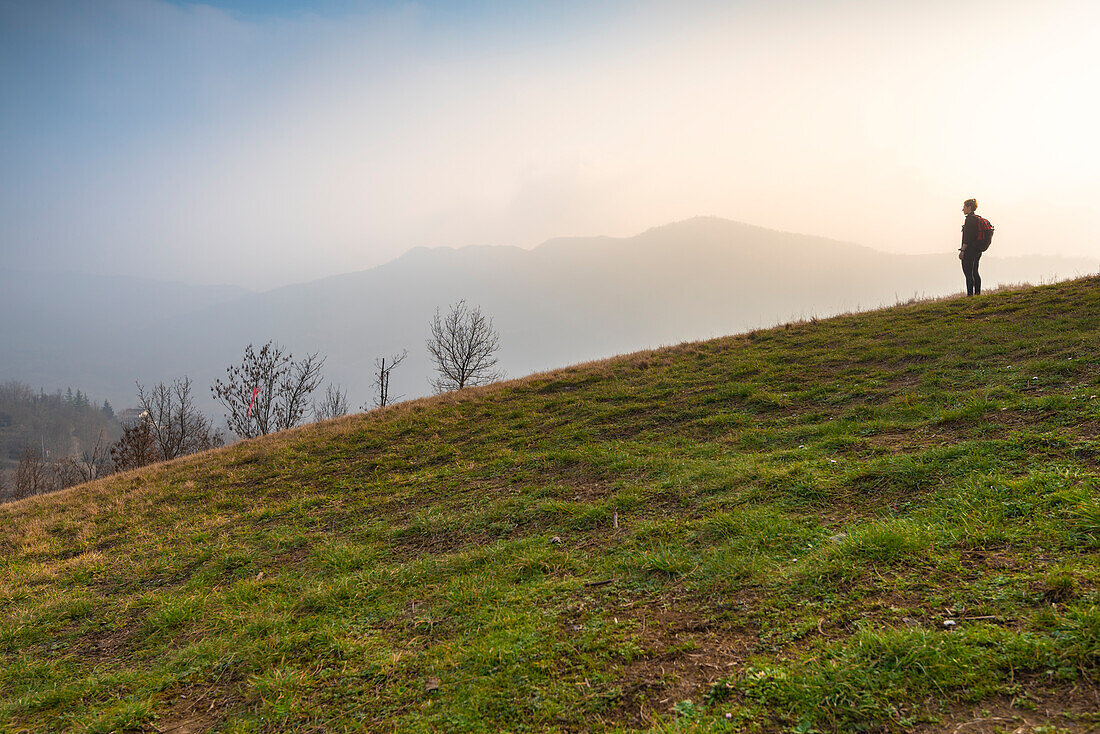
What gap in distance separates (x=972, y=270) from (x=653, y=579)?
15812 mm

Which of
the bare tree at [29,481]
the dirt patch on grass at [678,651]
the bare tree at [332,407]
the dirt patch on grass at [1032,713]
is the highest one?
the bare tree at [332,407]

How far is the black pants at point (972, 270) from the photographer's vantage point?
578 inches

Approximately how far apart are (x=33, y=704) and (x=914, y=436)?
9788 mm

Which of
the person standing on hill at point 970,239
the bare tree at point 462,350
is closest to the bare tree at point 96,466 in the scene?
the bare tree at point 462,350

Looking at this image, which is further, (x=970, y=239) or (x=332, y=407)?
(x=332, y=407)

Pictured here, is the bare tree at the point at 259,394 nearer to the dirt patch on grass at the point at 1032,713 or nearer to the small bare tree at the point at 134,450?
the small bare tree at the point at 134,450

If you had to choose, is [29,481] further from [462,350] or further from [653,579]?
[653,579]

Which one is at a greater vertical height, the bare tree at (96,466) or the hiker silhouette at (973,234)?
the hiker silhouette at (973,234)

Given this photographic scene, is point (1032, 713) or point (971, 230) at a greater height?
point (971, 230)

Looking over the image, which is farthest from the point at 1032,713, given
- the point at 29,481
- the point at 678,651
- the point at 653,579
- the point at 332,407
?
the point at 332,407

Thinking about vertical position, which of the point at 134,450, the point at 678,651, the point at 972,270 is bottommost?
the point at 678,651

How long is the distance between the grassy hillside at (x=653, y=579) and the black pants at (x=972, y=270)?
427cm

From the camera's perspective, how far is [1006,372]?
8406 millimetres

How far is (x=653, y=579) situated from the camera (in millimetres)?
4840
